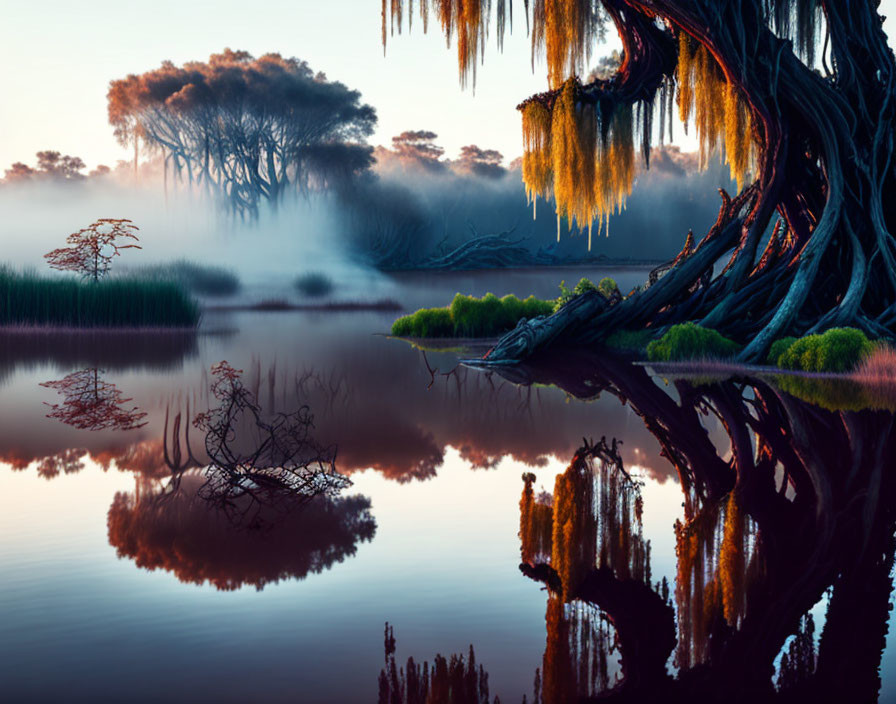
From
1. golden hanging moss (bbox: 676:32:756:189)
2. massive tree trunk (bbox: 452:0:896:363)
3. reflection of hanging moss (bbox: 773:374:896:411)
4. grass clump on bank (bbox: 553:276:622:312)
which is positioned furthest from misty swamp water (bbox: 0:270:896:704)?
grass clump on bank (bbox: 553:276:622:312)

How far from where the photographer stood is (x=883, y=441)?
19.8 feet

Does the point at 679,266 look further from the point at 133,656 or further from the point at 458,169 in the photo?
the point at 458,169

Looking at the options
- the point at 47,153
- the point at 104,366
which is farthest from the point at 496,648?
the point at 47,153

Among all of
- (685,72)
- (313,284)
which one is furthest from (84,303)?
(313,284)

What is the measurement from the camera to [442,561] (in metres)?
3.18

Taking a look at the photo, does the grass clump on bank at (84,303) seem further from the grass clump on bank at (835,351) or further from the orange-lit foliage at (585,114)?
the grass clump on bank at (835,351)

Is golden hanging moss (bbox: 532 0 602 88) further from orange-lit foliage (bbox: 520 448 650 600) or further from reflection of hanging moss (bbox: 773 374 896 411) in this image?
orange-lit foliage (bbox: 520 448 650 600)

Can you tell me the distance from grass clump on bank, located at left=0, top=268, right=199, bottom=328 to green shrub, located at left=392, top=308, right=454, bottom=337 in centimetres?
→ 492

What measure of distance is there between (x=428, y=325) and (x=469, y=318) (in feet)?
3.14

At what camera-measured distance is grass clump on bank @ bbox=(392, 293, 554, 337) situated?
819 inches

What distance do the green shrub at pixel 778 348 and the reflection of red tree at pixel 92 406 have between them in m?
8.50

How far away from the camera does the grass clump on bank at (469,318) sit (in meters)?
20.8

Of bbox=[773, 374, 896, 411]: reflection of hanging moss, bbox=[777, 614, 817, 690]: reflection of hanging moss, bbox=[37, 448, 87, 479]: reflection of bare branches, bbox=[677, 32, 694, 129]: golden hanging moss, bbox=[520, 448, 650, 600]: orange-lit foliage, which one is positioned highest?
bbox=[677, 32, 694, 129]: golden hanging moss

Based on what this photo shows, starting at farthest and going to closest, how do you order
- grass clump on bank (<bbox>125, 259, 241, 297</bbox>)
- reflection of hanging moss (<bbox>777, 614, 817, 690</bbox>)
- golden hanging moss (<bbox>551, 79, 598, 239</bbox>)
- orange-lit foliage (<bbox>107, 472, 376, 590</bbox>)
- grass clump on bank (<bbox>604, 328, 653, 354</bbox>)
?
grass clump on bank (<bbox>125, 259, 241, 297</bbox>) → golden hanging moss (<bbox>551, 79, 598, 239</bbox>) → grass clump on bank (<bbox>604, 328, 653, 354</bbox>) → orange-lit foliage (<bbox>107, 472, 376, 590</bbox>) → reflection of hanging moss (<bbox>777, 614, 817, 690</bbox>)
